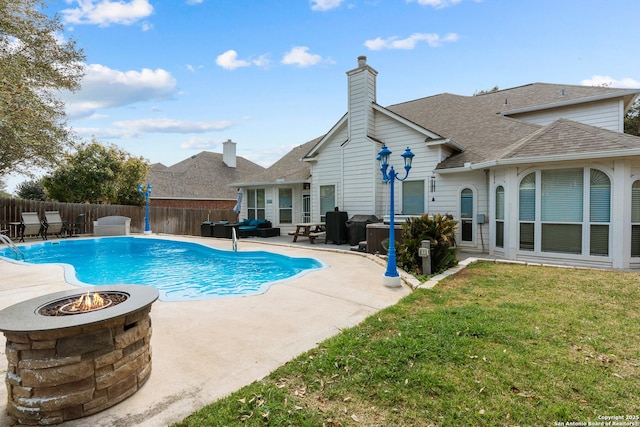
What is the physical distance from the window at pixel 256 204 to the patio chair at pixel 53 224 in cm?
890

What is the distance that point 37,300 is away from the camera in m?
2.82

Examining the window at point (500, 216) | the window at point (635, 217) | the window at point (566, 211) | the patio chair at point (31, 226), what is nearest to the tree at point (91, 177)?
the patio chair at point (31, 226)

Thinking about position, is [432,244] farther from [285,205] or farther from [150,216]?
[150,216]

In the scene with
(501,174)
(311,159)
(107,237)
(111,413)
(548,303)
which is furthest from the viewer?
(107,237)

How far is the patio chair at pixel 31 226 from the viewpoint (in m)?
14.4

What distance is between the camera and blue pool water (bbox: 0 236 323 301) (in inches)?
289

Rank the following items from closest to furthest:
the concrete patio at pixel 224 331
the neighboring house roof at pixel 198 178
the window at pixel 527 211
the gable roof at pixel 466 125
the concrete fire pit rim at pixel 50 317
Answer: the concrete fire pit rim at pixel 50 317
the concrete patio at pixel 224 331
the window at pixel 527 211
the gable roof at pixel 466 125
the neighboring house roof at pixel 198 178

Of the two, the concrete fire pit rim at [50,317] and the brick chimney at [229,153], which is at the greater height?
the brick chimney at [229,153]

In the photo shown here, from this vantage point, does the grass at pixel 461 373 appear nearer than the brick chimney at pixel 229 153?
Yes

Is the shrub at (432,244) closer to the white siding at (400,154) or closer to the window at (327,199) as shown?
the white siding at (400,154)

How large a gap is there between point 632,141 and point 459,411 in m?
8.58

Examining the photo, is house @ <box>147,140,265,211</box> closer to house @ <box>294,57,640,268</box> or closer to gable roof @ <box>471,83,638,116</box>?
house @ <box>294,57,640,268</box>

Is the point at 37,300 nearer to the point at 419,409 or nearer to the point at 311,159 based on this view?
the point at 419,409

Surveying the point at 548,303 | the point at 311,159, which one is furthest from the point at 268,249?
the point at 548,303
